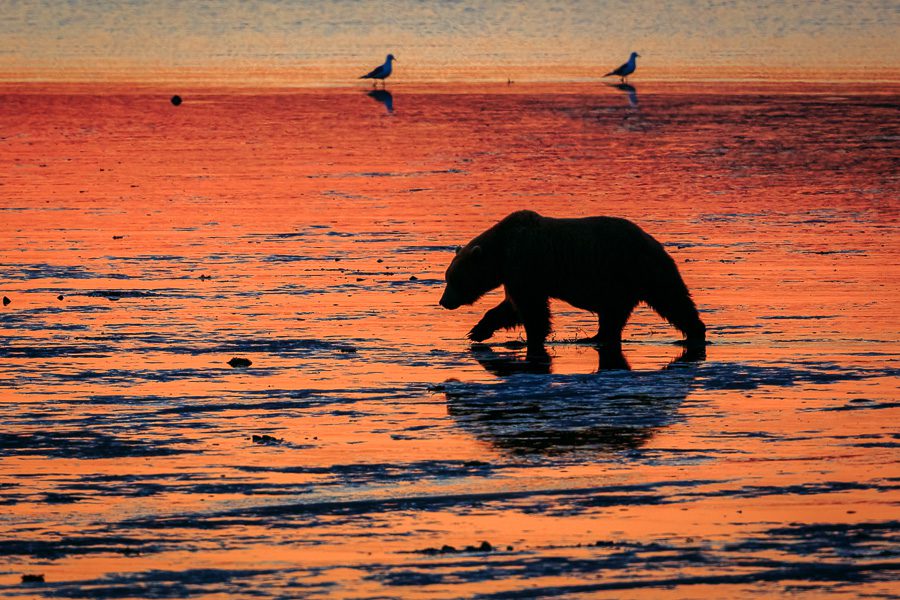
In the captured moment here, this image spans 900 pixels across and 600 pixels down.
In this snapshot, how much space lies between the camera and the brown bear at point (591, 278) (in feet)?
48.8

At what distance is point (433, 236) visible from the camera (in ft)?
71.3

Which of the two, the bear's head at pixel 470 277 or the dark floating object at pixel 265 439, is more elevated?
the bear's head at pixel 470 277

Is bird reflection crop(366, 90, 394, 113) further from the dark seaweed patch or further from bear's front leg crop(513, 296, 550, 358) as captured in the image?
the dark seaweed patch

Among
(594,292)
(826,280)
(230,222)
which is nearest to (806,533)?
(594,292)

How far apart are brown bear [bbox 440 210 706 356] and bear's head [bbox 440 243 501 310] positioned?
325 mm

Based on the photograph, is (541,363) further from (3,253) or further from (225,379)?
(3,253)

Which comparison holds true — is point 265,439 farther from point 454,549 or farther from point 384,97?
point 384,97

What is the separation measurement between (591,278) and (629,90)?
32660 mm

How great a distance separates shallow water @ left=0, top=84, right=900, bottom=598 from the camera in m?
8.44

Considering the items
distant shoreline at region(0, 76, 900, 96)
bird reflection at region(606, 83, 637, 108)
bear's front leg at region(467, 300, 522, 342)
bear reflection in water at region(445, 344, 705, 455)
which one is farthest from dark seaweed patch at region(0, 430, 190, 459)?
distant shoreline at region(0, 76, 900, 96)

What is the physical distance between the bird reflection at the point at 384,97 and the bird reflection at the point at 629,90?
5.14 meters

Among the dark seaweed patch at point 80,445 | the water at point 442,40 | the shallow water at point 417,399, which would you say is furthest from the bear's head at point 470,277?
the water at point 442,40

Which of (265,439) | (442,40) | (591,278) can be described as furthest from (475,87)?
(265,439)

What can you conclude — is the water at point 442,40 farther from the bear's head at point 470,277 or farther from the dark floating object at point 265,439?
the dark floating object at point 265,439
